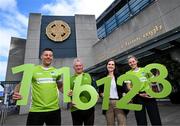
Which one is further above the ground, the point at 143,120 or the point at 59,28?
the point at 59,28

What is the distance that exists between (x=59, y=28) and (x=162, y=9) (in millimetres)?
9951

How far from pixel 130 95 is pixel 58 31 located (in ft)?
47.0

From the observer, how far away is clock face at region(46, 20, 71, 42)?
52.5ft

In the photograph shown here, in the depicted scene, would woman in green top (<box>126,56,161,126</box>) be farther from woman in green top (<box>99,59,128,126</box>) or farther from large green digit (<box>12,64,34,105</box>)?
large green digit (<box>12,64,34,105</box>)

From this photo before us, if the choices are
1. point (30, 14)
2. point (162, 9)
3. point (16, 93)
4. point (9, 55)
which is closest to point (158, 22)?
point (162, 9)

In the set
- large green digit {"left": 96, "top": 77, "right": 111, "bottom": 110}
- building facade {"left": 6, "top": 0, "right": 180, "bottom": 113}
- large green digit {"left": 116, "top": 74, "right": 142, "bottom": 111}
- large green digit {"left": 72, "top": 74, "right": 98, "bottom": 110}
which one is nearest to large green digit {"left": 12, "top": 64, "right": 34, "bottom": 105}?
large green digit {"left": 72, "top": 74, "right": 98, "bottom": 110}

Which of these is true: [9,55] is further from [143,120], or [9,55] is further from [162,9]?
[143,120]

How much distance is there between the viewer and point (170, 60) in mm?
8086

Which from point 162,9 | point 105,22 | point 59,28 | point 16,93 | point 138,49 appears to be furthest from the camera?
point 105,22

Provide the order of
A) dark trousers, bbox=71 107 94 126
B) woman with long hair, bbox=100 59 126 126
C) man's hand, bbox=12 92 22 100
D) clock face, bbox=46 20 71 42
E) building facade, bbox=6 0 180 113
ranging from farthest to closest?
clock face, bbox=46 20 71 42, building facade, bbox=6 0 180 113, woman with long hair, bbox=100 59 126 126, dark trousers, bbox=71 107 94 126, man's hand, bbox=12 92 22 100

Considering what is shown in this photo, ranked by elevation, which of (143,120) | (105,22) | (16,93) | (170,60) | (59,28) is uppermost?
(105,22)

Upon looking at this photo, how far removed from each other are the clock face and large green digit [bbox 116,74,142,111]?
1387 centimetres

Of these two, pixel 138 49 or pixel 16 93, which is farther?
pixel 138 49

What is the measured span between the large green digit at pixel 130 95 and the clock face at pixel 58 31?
13.9 metres
